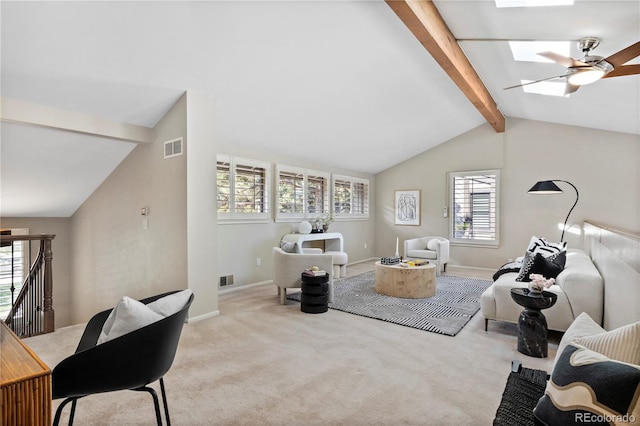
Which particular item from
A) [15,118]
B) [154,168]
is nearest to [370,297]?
[154,168]

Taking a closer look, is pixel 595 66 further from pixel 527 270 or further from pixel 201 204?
pixel 201 204

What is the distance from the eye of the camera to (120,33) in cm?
276

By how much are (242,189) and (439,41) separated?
3.48 metres

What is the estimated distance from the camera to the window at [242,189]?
16.8 ft

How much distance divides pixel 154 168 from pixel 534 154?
6.78 meters

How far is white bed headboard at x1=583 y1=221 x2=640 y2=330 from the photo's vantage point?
6.64 feet

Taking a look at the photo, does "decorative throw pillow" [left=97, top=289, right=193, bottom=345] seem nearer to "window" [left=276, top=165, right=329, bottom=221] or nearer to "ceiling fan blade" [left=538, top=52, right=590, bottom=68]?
"ceiling fan blade" [left=538, top=52, right=590, bottom=68]

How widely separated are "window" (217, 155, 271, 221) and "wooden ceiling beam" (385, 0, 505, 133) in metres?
3.16

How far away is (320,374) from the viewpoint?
2.56 metres

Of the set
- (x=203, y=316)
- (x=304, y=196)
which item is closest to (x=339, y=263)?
(x=304, y=196)

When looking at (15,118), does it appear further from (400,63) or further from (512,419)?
(512,419)

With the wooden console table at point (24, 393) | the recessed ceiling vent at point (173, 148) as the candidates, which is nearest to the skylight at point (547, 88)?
the recessed ceiling vent at point (173, 148)

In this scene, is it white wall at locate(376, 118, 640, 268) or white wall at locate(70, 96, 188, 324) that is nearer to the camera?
white wall at locate(70, 96, 188, 324)

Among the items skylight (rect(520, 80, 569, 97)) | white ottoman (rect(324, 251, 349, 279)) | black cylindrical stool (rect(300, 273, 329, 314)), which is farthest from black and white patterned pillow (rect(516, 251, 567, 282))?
white ottoman (rect(324, 251, 349, 279))
